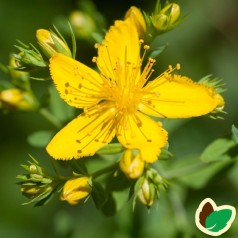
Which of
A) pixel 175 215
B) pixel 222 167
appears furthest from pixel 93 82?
pixel 175 215

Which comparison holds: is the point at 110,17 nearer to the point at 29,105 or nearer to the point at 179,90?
the point at 29,105

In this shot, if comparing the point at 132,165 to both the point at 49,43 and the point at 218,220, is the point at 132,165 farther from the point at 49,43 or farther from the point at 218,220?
the point at 49,43

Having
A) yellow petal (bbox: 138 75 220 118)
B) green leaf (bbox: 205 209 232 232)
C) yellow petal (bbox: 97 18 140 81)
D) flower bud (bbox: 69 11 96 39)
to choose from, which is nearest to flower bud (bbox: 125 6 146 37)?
yellow petal (bbox: 97 18 140 81)

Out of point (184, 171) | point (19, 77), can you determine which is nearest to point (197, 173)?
point (184, 171)

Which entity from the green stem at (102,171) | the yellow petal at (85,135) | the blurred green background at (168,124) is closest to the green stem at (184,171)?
the blurred green background at (168,124)

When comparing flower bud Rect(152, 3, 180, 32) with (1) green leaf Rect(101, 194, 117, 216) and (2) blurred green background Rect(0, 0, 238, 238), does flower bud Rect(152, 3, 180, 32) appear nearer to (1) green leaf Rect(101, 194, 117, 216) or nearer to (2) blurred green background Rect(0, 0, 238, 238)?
(2) blurred green background Rect(0, 0, 238, 238)

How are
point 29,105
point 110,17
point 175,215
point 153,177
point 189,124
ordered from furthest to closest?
point 110,17
point 189,124
point 175,215
point 29,105
point 153,177
